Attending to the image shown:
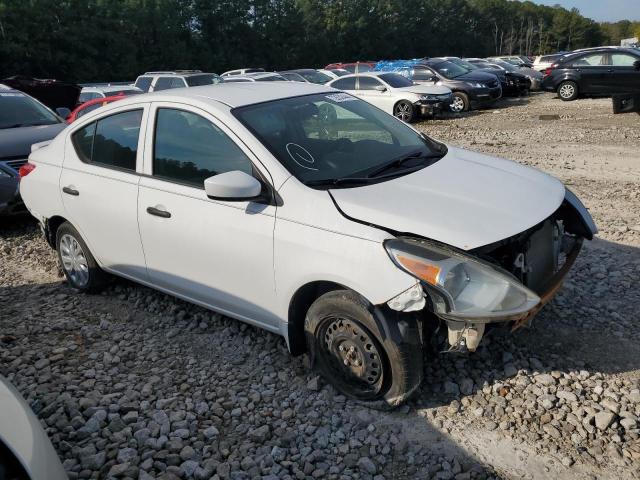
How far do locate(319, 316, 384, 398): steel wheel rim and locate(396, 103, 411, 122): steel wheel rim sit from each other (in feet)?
44.5

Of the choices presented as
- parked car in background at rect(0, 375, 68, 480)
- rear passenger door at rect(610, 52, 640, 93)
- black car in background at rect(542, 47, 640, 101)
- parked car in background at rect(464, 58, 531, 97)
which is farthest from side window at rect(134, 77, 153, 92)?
parked car in background at rect(0, 375, 68, 480)

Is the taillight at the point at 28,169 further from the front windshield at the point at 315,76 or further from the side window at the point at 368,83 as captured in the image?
the front windshield at the point at 315,76

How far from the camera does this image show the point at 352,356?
3.26 metres

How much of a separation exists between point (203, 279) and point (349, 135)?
1404 millimetres

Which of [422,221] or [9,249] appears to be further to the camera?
[9,249]

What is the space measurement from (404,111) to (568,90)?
6.89 meters

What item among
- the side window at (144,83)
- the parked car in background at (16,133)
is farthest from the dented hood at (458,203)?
the side window at (144,83)

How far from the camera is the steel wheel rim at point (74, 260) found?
4.91 meters

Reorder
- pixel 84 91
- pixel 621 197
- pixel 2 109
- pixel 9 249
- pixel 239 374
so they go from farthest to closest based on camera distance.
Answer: pixel 84 91 < pixel 2 109 < pixel 621 197 < pixel 9 249 < pixel 239 374

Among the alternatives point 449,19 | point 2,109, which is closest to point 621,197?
point 2,109

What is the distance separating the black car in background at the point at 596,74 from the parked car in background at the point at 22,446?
18556 mm

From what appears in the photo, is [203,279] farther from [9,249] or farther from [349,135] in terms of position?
[9,249]

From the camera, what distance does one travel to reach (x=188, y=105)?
384 centimetres

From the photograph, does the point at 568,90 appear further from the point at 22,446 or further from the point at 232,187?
the point at 22,446
